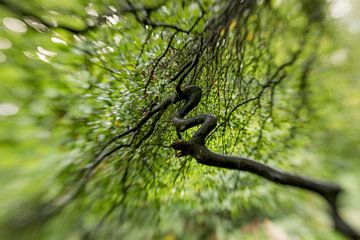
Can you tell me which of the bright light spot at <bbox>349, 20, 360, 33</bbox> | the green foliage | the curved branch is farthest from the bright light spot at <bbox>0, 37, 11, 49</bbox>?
the bright light spot at <bbox>349, 20, 360, 33</bbox>

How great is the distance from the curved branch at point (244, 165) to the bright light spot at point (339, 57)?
746 mm

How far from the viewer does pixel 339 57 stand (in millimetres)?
880

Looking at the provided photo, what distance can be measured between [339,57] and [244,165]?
2.84ft

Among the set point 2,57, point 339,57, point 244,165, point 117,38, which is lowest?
point 244,165

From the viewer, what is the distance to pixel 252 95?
1.04 meters

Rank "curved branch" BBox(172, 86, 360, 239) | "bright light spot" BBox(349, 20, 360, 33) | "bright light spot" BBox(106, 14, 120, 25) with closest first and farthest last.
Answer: "curved branch" BBox(172, 86, 360, 239), "bright light spot" BBox(106, 14, 120, 25), "bright light spot" BBox(349, 20, 360, 33)

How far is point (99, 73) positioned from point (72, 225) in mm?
488

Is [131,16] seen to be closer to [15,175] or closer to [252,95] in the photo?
A: [15,175]

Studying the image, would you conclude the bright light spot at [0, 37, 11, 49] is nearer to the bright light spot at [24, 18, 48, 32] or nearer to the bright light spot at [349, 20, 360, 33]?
the bright light spot at [24, 18, 48, 32]

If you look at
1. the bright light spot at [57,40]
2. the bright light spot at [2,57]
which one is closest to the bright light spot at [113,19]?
the bright light spot at [57,40]

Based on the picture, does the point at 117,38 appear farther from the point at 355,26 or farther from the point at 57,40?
the point at 355,26

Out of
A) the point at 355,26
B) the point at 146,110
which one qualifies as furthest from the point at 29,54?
the point at 355,26

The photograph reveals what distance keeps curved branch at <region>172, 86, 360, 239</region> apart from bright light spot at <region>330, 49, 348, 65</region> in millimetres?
746

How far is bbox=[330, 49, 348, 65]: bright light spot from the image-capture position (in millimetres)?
850
